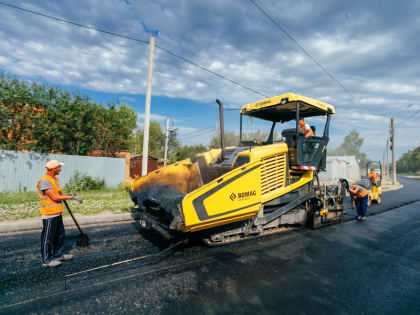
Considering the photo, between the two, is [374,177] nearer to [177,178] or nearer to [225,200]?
[177,178]

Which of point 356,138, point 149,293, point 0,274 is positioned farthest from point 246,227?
point 356,138

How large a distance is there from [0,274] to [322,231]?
570 cm

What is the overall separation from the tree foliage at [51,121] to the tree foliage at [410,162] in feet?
253

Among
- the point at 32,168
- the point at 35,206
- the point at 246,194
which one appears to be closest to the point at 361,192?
the point at 246,194

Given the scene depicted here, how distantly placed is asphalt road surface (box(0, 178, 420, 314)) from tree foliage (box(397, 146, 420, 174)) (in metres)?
78.0

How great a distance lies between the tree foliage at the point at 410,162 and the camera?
65300 millimetres

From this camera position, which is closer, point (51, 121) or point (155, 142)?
point (51, 121)

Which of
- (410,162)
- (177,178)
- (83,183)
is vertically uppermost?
(410,162)

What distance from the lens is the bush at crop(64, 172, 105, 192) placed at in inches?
401

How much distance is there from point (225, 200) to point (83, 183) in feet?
29.1

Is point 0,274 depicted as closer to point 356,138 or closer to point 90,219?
point 90,219

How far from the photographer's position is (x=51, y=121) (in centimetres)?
1071

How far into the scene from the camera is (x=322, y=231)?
5613 millimetres

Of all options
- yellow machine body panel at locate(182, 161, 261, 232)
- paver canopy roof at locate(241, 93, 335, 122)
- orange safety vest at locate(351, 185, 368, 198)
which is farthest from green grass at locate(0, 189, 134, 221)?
orange safety vest at locate(351, 185, 368, 198)
